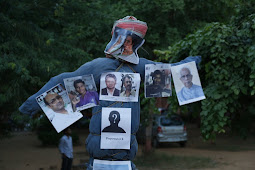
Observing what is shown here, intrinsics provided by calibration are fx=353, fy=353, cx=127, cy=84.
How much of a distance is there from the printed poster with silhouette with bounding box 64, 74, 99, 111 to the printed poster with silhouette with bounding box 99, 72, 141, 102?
76mm

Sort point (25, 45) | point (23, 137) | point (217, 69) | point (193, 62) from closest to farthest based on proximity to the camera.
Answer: point (193, 62), point (217, 69), point (25, 45), point (23, 137)

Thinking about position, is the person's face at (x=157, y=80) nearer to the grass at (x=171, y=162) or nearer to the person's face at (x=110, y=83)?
the person's face at (x=110, y=83)

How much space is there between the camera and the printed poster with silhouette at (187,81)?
3.01 metres

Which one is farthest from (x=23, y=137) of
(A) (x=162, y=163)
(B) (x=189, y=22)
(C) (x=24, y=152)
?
(B) (x=189, y=22)

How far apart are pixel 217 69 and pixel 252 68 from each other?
47 centimetres

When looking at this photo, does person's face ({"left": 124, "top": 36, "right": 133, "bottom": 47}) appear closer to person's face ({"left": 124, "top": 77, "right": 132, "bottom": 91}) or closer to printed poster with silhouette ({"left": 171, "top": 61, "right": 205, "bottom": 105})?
person's face ({"left": 124, "top": 77, "right": 132, "bottom": 91})

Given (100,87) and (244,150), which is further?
(244,150)

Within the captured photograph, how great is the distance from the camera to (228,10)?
971cm

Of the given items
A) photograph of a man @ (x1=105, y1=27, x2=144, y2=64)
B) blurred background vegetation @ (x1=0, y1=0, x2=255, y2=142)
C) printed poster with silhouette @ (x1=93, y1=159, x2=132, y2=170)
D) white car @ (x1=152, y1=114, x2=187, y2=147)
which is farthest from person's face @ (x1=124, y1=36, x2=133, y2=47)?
white car @ (x1=152, y1=114, x2=187, y2=147)

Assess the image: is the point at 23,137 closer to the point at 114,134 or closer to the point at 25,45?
the point at 25,45

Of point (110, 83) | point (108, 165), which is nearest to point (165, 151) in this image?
point (108, 165)

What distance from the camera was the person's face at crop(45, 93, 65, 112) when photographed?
2768mm

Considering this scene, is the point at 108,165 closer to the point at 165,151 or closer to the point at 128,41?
the point at 128,41

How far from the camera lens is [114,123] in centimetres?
283
